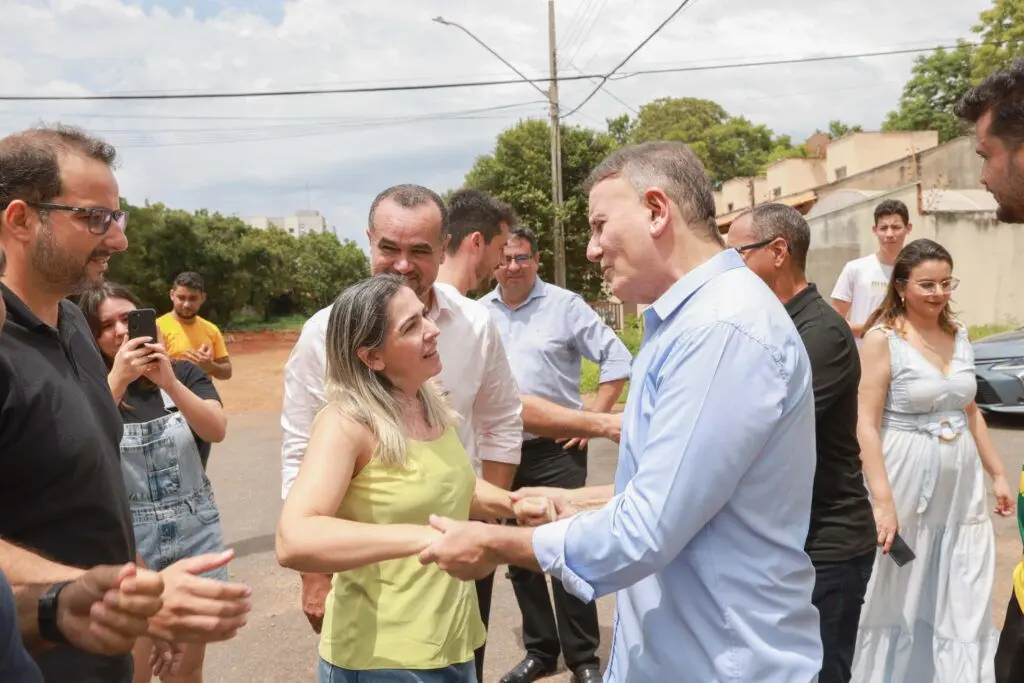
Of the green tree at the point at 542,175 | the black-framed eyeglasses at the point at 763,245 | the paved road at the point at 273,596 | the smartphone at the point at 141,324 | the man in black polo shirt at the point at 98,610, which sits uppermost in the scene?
the green tree at the point at 542,175

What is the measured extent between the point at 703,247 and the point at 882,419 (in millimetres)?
2467

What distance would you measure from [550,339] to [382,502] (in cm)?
311

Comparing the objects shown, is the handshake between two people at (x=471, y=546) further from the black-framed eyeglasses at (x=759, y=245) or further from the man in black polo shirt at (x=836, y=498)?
the black-framed eyeglasses at (x=759, y=245)

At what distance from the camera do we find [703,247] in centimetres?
208

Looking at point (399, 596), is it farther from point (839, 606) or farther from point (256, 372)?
point (256, 372)

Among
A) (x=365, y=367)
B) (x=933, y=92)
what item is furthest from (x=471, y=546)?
(x=933, y=92)

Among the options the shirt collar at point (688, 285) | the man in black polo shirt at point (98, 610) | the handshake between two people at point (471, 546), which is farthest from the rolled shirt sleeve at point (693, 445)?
the man in black polo shirt at point (98, 610)

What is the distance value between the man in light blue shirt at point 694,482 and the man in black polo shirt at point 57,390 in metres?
0.90

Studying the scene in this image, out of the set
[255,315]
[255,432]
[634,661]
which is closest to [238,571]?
[634,661]

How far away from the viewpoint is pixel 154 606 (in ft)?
5.32

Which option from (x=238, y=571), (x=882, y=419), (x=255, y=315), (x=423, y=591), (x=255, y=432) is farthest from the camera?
(x=255, y=315)

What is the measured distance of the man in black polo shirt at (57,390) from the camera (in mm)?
2057

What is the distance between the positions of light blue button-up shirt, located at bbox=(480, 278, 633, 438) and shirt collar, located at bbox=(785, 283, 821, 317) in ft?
6.59

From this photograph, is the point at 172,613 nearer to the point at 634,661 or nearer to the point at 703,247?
the point at 634,661
